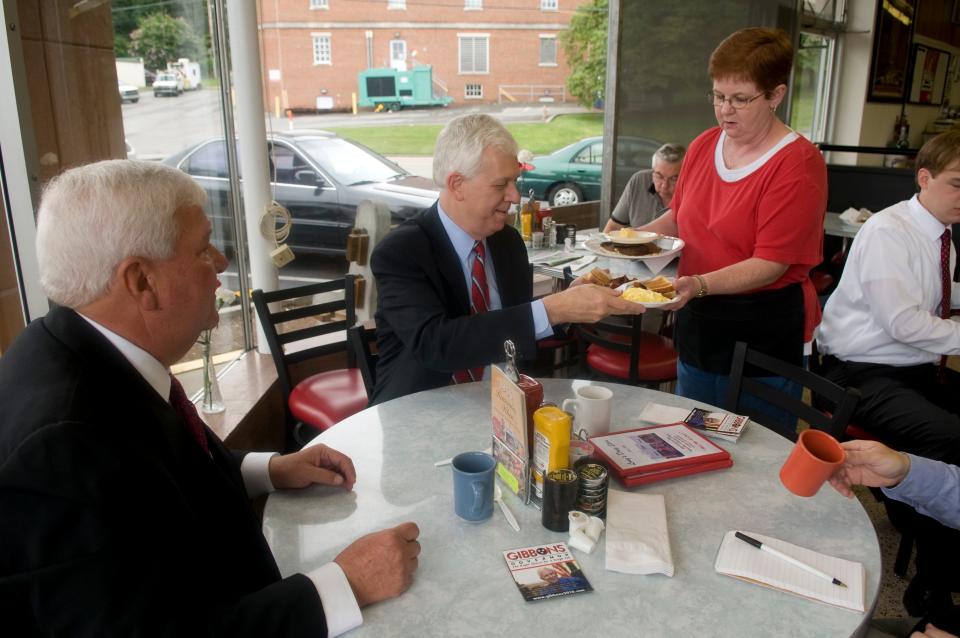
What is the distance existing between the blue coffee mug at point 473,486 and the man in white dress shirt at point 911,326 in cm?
153

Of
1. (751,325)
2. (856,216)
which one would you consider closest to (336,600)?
(751,325)

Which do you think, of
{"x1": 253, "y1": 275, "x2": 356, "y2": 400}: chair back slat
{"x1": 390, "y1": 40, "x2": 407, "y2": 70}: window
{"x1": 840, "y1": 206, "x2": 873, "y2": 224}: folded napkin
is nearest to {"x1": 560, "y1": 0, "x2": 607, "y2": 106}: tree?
{"x1": 390, "y1": 40, "x2": 407, "y2": 70}: window

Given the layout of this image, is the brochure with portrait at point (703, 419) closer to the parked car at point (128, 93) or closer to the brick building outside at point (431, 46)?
the parked car at point (128, 93)

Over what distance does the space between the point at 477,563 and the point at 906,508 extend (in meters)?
1.71

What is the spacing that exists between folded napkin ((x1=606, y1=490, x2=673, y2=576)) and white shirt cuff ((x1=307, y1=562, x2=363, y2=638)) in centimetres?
43

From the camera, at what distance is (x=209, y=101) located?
304cm

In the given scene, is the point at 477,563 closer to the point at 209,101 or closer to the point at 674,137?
the point at 209,101

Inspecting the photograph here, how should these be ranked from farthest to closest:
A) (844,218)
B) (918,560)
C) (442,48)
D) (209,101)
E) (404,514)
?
(442,48) → (844,218) → (209,101) → (918,560) → (404,514)

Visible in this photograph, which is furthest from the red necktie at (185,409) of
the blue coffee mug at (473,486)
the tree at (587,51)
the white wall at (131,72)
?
the tree at (587,51)

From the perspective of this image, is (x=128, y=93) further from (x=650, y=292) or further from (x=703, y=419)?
(x=703, y=419)

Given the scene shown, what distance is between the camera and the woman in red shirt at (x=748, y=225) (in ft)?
6.61

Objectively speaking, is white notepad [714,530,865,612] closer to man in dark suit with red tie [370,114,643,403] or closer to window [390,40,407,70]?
man in dark suit with red tie [370,114,643,403]

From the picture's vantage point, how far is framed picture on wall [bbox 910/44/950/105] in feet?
31.6

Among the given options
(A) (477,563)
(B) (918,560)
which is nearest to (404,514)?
(A) (477,563)
